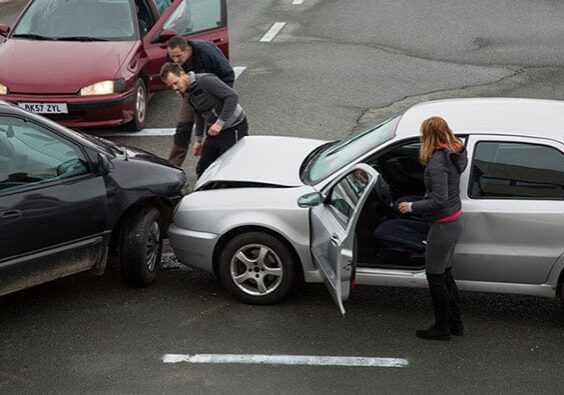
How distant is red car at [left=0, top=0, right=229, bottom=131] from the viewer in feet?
34.4

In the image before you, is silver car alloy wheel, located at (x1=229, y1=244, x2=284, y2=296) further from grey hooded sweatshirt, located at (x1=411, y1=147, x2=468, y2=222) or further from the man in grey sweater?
the man in grey sweater

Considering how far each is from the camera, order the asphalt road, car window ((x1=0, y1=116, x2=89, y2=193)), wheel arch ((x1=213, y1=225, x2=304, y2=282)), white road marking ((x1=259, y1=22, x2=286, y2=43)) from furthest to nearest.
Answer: white road marking ((x1=259, y1=22, x2=286, y2=43)) → wheel arch ((x1=213, y1=225, x2=304, y2=282)) → car window ((x1=0, y1=116, x2=89, y2=193)) → the asphalt road

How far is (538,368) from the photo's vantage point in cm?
620

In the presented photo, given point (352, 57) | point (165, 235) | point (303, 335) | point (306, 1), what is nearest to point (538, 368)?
point (303, 335)

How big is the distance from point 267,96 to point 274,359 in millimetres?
7148

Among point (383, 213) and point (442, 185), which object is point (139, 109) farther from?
point (442, 185)

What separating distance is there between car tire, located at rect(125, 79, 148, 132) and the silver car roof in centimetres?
493

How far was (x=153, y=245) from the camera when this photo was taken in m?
7.48

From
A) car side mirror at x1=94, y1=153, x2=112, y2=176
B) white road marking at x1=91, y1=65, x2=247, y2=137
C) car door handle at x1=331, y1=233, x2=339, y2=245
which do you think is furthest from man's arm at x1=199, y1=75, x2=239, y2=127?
white road marking at x1=91, y1=65, x2=247, y2=137

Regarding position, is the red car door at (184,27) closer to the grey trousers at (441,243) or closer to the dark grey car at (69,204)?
the dark grey car at (69,204)

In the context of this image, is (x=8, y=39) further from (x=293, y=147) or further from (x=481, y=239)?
(x=481, y=239)

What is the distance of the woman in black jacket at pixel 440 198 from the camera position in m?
6.08

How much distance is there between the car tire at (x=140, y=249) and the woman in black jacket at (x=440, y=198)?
217 centimetres

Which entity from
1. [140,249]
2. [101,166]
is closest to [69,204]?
[101,166]
